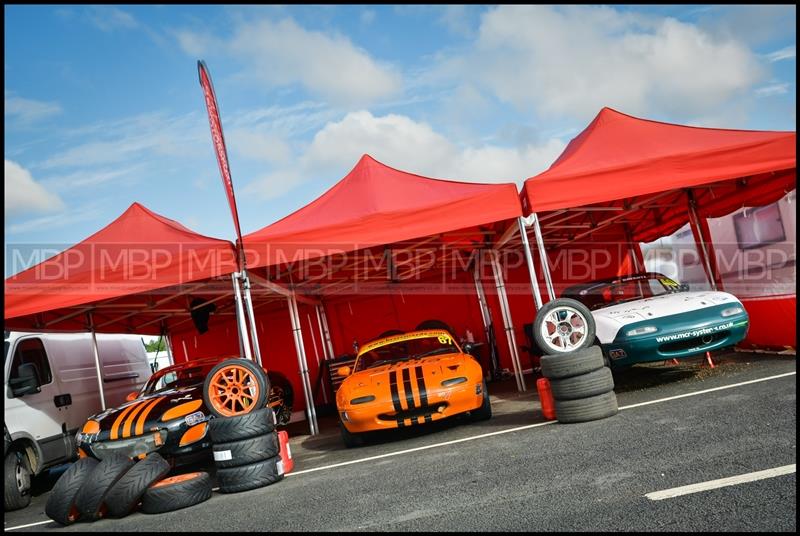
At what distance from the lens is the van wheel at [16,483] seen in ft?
22.8

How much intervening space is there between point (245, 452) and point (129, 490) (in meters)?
1.06

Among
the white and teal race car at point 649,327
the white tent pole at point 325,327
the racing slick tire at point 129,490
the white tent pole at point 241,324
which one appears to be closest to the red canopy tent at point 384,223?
the white tent pole at point 241,324

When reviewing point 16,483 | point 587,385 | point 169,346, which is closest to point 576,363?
point 587,385

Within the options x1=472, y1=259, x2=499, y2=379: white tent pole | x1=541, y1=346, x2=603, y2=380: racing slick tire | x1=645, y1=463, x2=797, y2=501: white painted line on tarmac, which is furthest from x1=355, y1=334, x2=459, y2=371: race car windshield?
x1=472, y1=259, x2=499, y2=379: white tent pole

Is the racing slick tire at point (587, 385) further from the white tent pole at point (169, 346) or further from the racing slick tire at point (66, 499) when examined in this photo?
the white tent pole at point (169, 346)

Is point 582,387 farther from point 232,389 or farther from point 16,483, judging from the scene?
point 16,483

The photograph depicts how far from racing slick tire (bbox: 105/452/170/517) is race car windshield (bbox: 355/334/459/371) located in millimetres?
3250

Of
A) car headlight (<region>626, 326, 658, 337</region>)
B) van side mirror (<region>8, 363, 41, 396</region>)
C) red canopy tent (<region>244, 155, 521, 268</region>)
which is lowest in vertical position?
car headlight (<region>626, 326, 658, 337</region>)

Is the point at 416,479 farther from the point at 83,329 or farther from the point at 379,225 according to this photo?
the point at 83,329

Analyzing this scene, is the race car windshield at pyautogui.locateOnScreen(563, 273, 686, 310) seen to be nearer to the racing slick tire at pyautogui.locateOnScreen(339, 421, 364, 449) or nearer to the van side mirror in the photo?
the racing slick tire at pyautogui.locateOnScreen(339, 421, 364, 449)

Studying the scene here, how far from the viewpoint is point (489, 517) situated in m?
3.45

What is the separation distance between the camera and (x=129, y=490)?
511cm

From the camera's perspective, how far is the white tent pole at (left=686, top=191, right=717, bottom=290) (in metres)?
10.5

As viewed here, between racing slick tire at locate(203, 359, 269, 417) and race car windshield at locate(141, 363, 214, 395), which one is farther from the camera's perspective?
race car windshield at locate(141, 363, 214, 395)
